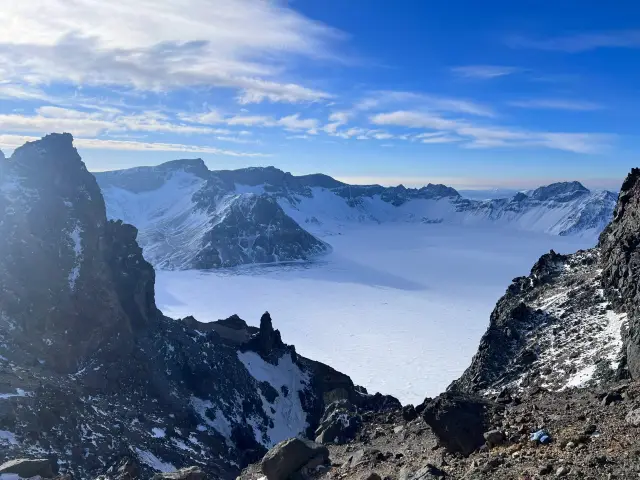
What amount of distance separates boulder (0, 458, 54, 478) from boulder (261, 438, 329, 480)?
1479 cm

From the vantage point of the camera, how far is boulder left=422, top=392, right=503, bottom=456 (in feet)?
77.4

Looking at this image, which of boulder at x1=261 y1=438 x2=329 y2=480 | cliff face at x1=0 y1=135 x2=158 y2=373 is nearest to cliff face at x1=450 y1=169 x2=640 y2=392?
boulder at x1=261 y1=438 x2=329 y2=480

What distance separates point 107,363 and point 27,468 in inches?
1869

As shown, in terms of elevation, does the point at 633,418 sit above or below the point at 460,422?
above

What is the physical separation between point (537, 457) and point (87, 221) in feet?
290

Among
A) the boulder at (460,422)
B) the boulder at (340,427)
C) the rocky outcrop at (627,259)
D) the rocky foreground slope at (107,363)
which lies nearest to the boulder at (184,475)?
the boulder at (460,422)

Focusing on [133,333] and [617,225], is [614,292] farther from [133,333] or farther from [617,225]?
[133,333]

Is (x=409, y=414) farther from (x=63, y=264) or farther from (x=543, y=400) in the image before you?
(x=63, y=264)

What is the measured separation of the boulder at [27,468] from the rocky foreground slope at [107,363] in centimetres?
1368

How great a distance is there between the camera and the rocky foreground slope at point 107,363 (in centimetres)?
5341

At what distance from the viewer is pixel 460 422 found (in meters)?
24.6

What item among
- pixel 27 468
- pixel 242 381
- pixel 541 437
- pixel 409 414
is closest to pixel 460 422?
pixel 541 437

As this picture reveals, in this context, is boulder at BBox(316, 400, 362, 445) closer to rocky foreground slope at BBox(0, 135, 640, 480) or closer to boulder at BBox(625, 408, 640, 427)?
rocky foreground slope at BBox(0, 135, 640, 480)

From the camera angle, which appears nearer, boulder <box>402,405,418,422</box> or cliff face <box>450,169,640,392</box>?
cliff face <box>450,169,640,392</box>
